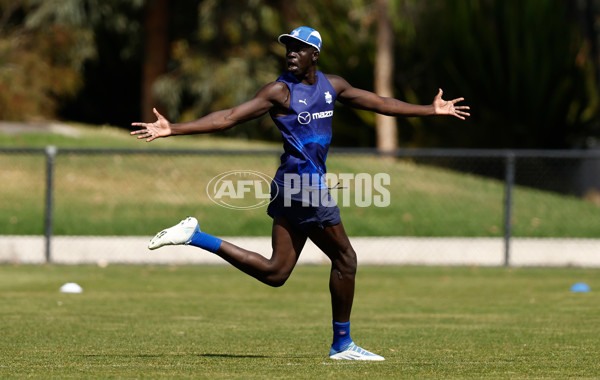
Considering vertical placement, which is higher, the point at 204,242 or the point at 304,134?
the point at 304,134

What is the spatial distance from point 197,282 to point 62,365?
7487mm

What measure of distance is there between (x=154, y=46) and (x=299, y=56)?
82.5 ft

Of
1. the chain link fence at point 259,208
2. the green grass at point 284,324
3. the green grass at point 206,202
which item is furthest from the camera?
the green grass at point 206,202

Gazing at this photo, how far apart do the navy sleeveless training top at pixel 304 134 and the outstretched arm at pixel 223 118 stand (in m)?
0.11

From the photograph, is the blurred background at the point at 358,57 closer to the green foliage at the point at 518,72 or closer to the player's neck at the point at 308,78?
the green foliage at the point at 518,72

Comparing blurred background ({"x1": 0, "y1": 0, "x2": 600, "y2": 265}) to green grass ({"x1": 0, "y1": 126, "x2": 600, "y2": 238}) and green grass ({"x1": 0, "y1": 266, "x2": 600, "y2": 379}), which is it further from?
green grass ({"x1": 0, "y1": 266, "x2": 600, "y2": 379})

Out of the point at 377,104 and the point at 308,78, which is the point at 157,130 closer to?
the point at 308,78

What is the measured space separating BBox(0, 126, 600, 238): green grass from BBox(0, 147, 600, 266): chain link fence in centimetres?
3

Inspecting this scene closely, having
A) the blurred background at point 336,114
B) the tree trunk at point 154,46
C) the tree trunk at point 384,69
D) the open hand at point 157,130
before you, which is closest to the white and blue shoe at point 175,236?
the open hand at point 157,130

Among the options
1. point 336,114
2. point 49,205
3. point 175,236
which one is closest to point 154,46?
point 336,114

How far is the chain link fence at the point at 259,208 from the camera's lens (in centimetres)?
1702

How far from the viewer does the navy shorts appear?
724cm

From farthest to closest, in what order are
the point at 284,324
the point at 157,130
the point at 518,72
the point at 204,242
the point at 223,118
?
1. the point at 518,72
2. the point at 284,324
3. the point at 204,242
4. the point at 223,118
5. the point at 157,130

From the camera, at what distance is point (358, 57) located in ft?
98.5
